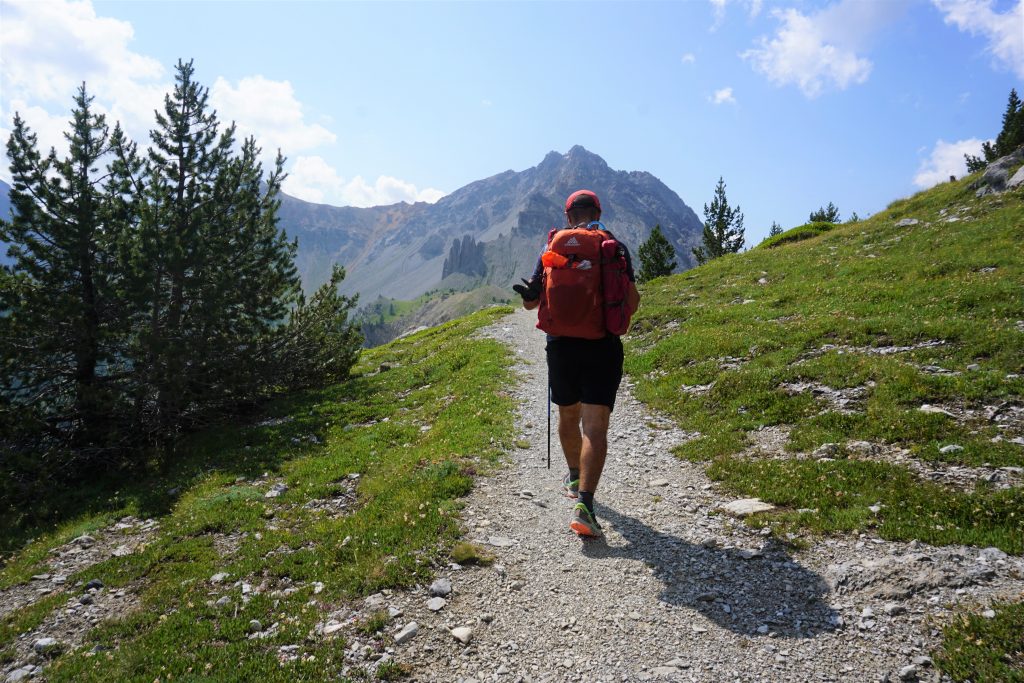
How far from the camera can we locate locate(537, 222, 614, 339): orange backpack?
6859 mm

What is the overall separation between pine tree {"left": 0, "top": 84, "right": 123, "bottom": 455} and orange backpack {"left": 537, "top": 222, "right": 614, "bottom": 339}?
14.7 m

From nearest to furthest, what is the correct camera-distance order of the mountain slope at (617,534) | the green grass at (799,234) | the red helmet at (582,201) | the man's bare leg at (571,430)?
the mountain slope at (617,534) < the red helmet at (582,201) < the man's bare leg at (571,430) < the green grass at (799,234)

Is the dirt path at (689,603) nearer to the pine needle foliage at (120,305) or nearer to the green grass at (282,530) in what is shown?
the green grass at (282,530)

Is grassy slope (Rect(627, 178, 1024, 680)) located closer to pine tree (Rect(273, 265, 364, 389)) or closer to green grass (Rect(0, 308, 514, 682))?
green grass (Rect(0, 308, 514, 682))

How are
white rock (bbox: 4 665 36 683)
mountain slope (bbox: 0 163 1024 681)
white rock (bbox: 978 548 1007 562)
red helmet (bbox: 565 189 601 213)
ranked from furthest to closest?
red helmet (bbox: 565 189 601 213), white rock (bbox: 4 665 36 683), white rock (bbox: 978 548 1007 562), mountain slope (bbox: 0 163 1024 681)

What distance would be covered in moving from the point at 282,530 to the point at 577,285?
676cm

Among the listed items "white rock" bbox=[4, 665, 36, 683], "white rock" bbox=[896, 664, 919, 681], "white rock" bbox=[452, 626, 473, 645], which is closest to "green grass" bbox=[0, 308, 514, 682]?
"white rock" bbox=[4, 665, 36, 683]

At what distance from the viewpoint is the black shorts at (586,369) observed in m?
7.00

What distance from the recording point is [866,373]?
11.0 m

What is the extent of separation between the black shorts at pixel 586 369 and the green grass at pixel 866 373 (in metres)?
2.74

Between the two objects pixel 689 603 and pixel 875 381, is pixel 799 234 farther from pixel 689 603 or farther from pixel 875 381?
pixel 689 603

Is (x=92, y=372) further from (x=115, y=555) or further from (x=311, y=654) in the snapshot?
(x=311, y=654)

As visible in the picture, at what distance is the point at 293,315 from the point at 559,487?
16416 mm

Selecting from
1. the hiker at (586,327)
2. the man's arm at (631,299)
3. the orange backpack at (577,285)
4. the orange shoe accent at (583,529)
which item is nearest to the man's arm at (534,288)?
the hiker at (586,327)
